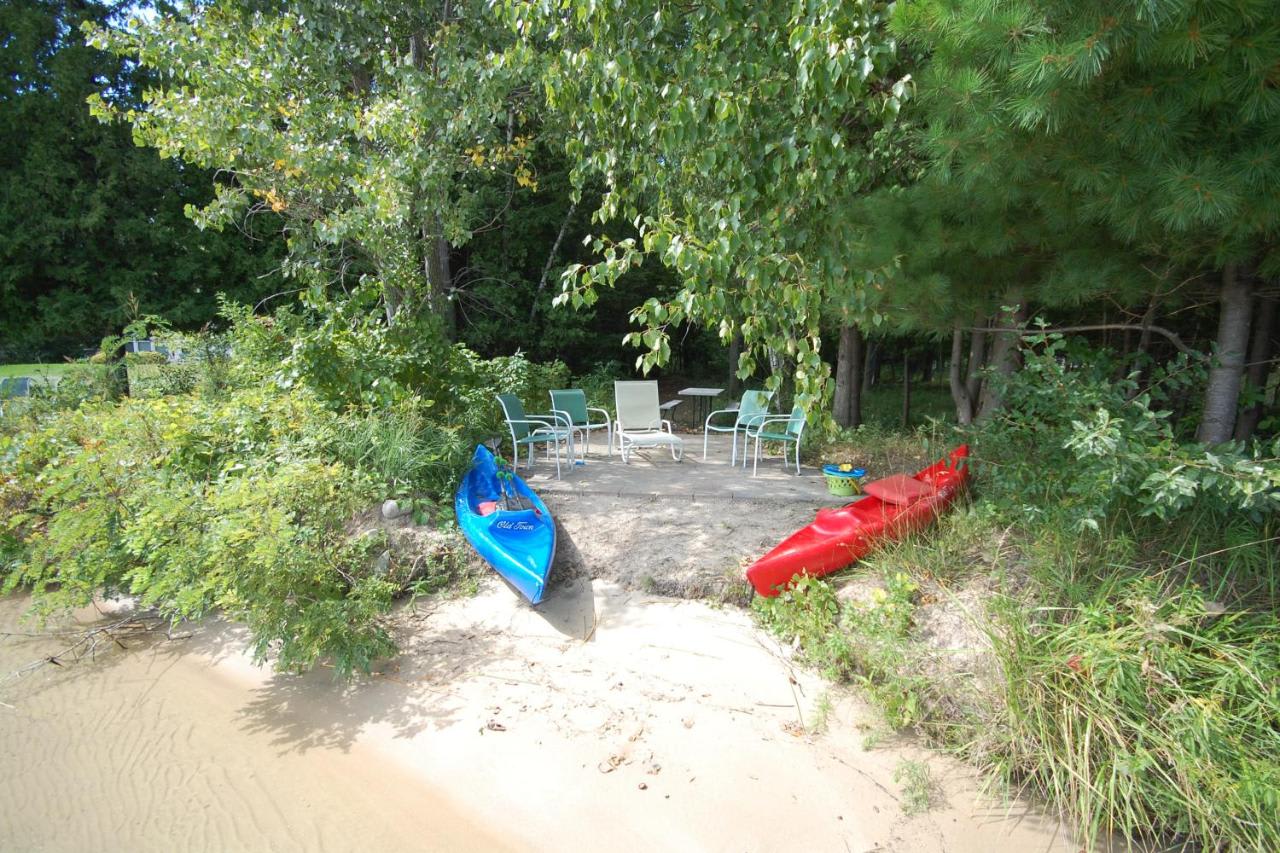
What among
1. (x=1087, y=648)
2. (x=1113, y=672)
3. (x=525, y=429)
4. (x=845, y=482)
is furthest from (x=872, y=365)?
(x=1113, y=672)

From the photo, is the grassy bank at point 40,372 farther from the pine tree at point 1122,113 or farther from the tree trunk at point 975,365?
the tree trunk at point 975,365

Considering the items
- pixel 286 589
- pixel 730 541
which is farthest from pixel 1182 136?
pixel 286 589

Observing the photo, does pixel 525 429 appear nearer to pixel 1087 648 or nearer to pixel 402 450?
pixel 402 450

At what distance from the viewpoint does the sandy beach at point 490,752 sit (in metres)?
2.49

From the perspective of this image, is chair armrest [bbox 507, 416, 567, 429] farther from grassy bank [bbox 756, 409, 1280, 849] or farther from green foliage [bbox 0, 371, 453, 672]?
grassy bank [bbox 756, 409, 1280, 849]

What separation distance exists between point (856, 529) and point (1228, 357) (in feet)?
5.92

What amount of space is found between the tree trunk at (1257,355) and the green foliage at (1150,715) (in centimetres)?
168

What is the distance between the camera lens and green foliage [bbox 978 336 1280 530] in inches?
95.0

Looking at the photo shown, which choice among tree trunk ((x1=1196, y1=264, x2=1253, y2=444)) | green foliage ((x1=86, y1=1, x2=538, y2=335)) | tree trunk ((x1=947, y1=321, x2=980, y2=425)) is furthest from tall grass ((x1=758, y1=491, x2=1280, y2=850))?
green foliage ((x1=86, y1=1, x2=538, y2=335))

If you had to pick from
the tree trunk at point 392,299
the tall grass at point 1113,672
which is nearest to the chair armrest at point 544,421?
the tree trunk at point 392,299

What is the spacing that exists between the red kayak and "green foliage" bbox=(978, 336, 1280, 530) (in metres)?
0.28

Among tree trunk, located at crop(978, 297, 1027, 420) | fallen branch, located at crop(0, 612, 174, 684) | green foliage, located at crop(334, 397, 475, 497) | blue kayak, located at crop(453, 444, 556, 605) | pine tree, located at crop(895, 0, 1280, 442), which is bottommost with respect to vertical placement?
fallen branch, located at crop(0, 612, 174, 684)

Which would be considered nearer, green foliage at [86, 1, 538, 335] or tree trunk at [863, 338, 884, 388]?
green foliage at [86, 1, 538, 335]

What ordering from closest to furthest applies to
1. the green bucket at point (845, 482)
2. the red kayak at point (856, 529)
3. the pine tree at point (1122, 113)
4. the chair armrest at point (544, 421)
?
the pine tree at point (1122, 113) → the red kayak at point (856, 529) → the green bucket at point (845, 482) → the chair armrest at point (544, 421)
